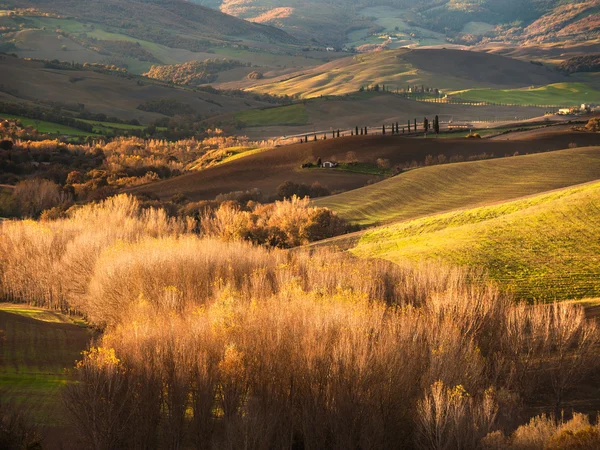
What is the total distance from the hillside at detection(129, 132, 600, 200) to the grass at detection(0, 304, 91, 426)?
56533 millimetres

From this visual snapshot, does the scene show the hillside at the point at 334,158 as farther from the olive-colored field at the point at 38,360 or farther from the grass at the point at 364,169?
the olive-colored field at the point at 38,360

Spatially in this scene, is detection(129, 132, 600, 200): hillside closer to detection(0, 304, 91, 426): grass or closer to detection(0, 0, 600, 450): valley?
detection(0, 0, 600, 450): valley

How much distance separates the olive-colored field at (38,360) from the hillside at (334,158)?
56.1m

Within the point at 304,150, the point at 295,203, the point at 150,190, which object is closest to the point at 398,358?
the point at 295,203

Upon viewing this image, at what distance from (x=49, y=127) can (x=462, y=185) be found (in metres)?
122

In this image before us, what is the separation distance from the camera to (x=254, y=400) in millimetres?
28562

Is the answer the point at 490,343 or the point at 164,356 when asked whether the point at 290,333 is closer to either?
Answer: the point at 164,356

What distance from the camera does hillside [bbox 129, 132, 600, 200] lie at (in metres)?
105

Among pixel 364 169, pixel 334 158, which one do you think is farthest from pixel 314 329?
pixel 334 158

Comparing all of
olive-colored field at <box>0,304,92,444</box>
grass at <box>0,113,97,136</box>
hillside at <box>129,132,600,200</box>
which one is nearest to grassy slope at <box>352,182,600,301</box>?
olive-colored field at <box>0,304,92,444</box>

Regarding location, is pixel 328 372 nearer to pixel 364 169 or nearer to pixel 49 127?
pixel 364 169

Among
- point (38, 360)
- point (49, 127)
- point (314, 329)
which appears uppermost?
point (49, 127)

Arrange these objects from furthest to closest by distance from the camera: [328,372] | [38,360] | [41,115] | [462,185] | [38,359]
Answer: [41,115] → [462,185] → [38,359] → [38,360] → [328,372]

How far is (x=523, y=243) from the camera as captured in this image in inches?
1845
